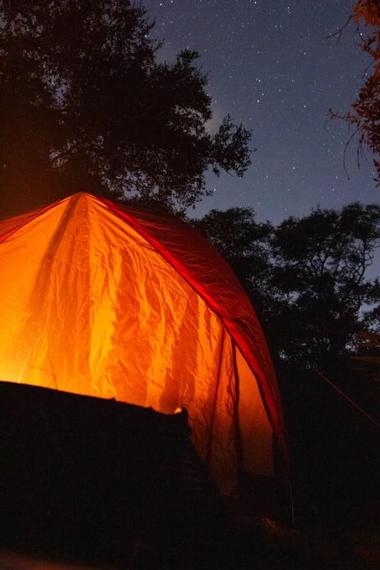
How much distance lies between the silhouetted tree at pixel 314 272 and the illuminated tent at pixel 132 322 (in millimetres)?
17767

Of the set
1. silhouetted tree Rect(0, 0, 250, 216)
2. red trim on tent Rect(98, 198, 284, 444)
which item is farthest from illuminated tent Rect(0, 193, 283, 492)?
silhouetted tree Rect(0, 0, 250, 216)

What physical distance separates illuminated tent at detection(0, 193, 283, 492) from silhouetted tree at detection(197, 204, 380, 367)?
17.8 meters

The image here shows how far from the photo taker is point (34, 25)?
37.2 ft

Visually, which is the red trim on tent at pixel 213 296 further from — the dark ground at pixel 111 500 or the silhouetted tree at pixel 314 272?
the silhouetted tree at pixel 314 272

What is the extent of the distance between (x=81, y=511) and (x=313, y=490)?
359 centimetres

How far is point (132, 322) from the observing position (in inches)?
235

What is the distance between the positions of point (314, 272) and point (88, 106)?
57.8 ft

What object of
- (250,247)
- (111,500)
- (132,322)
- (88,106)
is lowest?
(111,500)

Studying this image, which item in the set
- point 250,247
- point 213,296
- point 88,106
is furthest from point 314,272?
point 213,296

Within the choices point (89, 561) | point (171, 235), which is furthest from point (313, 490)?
point (89, 561)

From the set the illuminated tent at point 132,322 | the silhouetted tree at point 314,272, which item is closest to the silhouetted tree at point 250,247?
the silhouetted tree at point 314,272

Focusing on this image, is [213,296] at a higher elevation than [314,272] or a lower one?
lower

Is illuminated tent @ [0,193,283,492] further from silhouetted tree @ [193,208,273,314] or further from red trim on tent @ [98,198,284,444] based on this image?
silhouetted tree @ [193,208,273,314]

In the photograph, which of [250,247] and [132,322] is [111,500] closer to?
[132,322]
